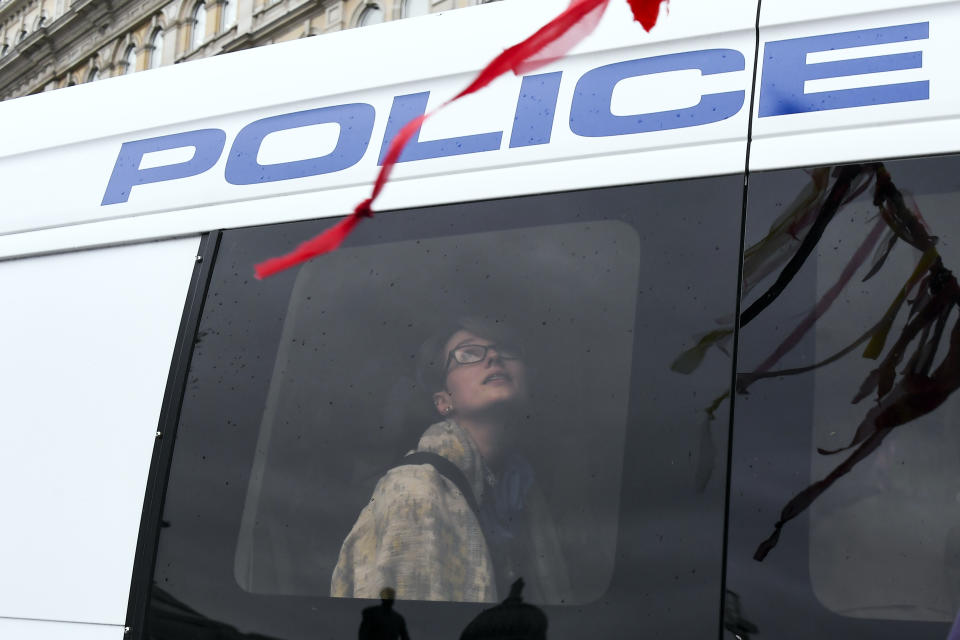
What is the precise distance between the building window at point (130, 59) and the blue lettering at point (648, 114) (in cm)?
3769

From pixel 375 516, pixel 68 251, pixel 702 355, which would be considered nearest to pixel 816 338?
pixel 702 355

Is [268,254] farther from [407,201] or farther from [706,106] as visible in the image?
[706,106]

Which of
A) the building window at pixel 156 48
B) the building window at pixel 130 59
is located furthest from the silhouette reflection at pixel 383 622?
the building window at pixel 130 59

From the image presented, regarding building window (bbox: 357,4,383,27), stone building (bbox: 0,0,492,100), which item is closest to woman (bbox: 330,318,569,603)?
stone building (bbox: 0,0,492,100)

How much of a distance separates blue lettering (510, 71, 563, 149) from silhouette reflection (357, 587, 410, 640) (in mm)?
871

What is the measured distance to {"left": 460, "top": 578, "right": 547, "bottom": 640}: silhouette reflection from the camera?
1907 millimetres

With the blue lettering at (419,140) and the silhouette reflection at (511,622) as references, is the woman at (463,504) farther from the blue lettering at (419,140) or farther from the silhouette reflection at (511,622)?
the blue lettering at (419,140)

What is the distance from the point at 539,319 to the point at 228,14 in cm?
3424

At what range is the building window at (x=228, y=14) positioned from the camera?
33.9m

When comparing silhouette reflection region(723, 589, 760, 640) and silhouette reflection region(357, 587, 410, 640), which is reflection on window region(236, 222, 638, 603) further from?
silhouette reflection region(723, 589, 760, 640)

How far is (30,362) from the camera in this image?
2.72m

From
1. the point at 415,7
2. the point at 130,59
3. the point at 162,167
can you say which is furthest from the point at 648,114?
the point at 130,59

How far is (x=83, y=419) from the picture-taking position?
2.53m

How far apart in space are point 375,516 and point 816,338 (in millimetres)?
852
